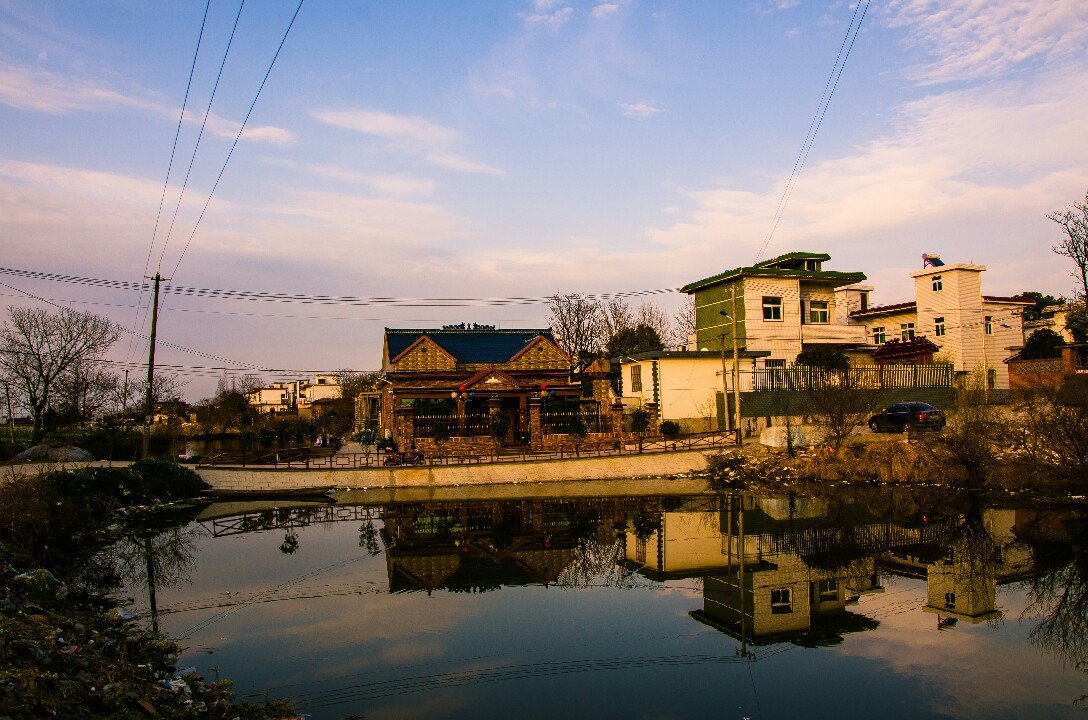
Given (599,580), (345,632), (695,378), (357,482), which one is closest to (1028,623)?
(599,580)

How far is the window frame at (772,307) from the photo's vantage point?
4162 cm

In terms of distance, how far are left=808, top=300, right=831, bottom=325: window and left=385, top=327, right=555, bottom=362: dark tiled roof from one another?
1508 centimetres

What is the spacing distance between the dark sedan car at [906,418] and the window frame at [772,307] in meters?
10.1

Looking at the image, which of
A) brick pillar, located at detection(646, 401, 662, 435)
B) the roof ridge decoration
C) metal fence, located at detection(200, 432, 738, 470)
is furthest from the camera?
the roof ridge decoration

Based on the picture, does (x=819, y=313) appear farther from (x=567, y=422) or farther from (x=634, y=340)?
(x=567, y=422)

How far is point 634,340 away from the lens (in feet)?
186

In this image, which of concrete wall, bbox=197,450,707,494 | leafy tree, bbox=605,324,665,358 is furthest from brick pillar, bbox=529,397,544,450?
leafy tree, bbox=605,324,665,358

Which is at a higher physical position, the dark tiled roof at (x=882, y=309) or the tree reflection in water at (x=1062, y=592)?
the dark tiled roof at (x=882, y=309)

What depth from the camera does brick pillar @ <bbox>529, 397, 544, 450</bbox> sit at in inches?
1357

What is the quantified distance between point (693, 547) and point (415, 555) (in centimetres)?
651

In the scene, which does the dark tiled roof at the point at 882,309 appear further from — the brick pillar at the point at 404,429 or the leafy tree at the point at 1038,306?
the brick pillar at the point at 404,429

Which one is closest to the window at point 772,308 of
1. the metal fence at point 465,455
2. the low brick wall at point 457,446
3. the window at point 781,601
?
the metal fence at point 465,455

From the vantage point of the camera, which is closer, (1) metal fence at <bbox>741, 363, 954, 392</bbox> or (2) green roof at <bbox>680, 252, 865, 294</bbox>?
(1) metal fence at <bbox>741, 363, 954, 392</bbox>

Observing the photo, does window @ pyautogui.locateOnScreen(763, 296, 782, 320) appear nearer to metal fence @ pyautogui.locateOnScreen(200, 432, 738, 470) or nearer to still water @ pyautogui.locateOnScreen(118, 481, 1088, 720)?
metal fence @ pyautogui.locateOnScreen(200, 432, 738, 470)
